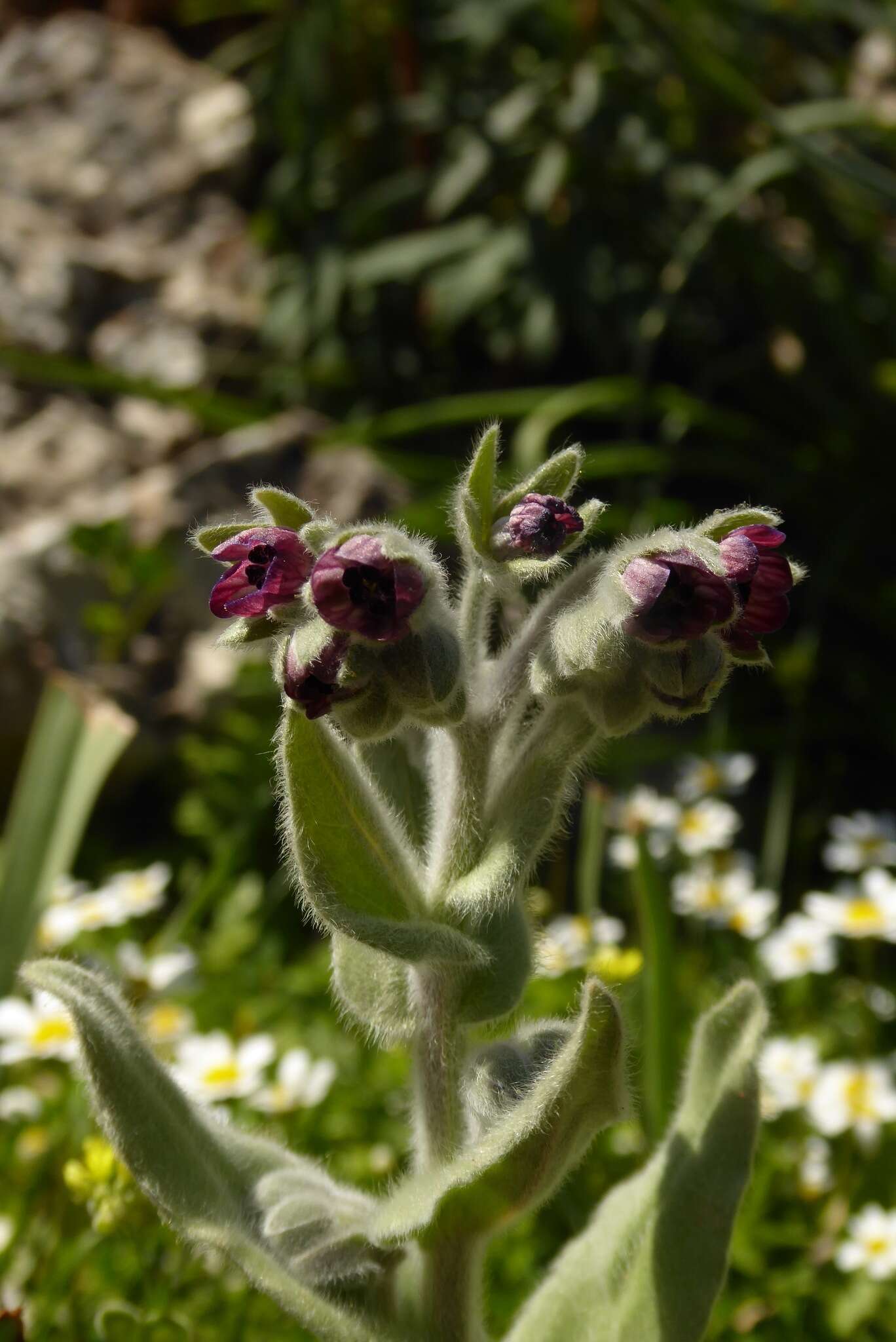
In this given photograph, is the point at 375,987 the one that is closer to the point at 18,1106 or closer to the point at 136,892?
the point at 18,1106

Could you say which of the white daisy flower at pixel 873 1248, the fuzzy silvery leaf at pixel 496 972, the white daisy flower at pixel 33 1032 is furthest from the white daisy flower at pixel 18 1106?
the white daisy flower at pixel 873 1248

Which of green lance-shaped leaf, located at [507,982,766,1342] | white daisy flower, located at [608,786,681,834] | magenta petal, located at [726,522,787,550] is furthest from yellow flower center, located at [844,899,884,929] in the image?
magenta petal, located at [726,522,787,550]

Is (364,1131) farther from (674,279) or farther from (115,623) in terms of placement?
(674,279)

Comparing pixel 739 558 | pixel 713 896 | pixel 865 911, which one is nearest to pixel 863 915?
pixel 865 911

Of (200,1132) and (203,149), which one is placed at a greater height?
(200,1132)

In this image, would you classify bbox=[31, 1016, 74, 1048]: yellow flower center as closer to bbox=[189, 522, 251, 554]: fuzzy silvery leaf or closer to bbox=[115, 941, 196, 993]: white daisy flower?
bbox=[115, 941, 196, 993]: white daisy flower

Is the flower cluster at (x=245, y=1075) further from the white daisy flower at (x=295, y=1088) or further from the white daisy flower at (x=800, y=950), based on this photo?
the white daisy flower at (x=800, y=950)

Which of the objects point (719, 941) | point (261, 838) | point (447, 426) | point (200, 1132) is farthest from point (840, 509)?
point (200, 1132)
